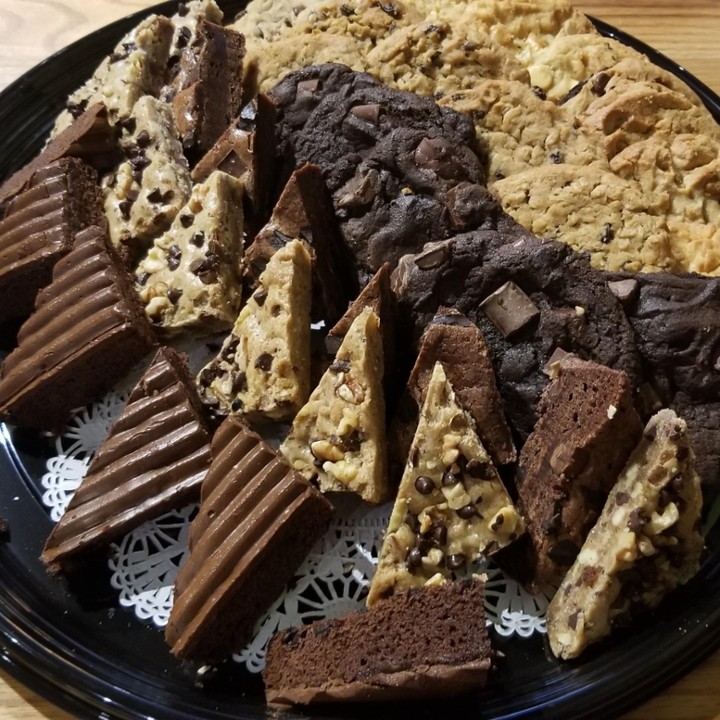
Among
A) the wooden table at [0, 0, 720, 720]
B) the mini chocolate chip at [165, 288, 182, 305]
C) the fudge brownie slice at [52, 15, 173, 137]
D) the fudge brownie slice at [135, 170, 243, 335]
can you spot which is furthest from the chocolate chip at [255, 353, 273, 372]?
the wooden table at [0, 0, 720, 720]

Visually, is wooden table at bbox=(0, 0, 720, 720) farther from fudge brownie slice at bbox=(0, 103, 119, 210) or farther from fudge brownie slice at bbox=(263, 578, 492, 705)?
fudge brownie slice at bbox=(263, 578, 492, 705)

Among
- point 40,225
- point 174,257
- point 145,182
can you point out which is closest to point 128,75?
point 145,182

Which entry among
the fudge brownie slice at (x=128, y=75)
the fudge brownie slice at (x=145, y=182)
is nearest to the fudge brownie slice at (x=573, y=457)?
the fudge brownie slice at (x=145, y=182)

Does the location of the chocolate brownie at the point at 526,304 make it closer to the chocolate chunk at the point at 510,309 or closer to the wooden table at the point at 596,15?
the chocolate chunk at the point at 510,309

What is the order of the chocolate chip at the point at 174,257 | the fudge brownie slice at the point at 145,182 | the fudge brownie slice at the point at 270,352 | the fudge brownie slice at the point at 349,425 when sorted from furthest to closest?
1. the fudge brownie slice at the point at 145,182
2. the chocolate chip at the point at 174,257
3. the fudge brownie slice at the point at 270,352
4. the fudge brownie slice at the point at 349,425

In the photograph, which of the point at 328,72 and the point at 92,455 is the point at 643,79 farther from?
the point at 92,455
